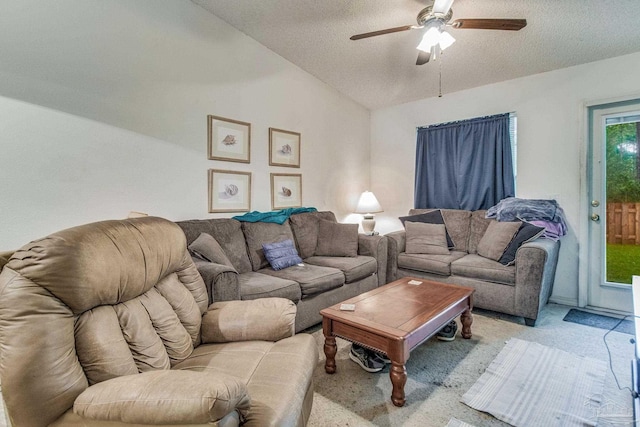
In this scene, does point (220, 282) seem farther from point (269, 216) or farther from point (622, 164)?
point (622, 164)

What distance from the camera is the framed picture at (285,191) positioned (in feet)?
11.6

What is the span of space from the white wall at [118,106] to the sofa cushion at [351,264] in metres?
0.90

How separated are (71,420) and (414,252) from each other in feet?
10.7

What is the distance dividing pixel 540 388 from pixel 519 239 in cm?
146

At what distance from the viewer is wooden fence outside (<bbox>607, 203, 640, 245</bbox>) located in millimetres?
2969

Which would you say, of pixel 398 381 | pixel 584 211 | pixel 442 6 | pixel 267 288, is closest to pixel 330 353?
pixel 398 381

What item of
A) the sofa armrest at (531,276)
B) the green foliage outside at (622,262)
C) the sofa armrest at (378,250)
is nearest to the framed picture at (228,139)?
the sofa armrest at (378,250)

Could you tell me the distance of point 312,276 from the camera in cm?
266

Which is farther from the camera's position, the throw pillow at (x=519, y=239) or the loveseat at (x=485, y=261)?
the throw pillow at (x=519, y=239)

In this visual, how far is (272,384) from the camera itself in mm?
1157

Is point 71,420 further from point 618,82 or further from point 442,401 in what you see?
point 618,82

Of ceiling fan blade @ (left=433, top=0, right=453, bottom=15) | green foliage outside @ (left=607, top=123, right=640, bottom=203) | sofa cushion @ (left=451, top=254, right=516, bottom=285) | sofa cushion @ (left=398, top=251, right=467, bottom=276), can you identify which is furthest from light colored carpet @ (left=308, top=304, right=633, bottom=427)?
ceiling fan blade @ (left=433, top=0, right=453, bottom=15)

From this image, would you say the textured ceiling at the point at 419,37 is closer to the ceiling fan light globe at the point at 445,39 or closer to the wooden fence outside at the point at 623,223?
the ceiling fan light globe at the point at 445,39

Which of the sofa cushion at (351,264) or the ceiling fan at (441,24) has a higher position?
the ceiling fan at (441,24)
